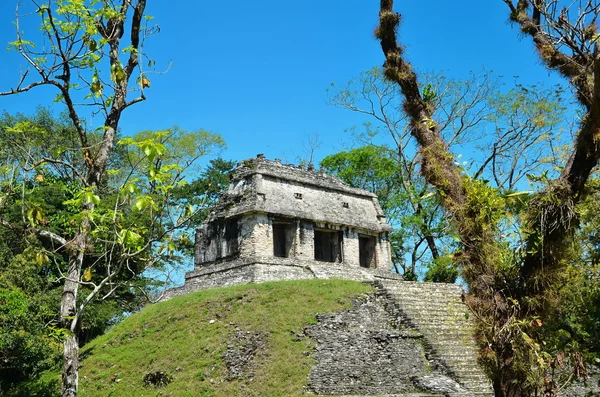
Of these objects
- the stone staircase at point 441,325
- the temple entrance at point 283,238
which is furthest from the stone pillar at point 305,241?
the stone staircase at point 441,325

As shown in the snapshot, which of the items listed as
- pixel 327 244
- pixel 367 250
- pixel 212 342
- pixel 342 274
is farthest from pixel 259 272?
pixel 367 250

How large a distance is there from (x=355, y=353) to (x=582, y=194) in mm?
8766

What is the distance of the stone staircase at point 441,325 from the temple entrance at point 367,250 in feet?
13.2

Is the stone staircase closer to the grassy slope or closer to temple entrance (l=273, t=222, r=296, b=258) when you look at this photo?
the grassy slope

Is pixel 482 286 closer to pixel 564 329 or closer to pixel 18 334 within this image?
pixel 564 329

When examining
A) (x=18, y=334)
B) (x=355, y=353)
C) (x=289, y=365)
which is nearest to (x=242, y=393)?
(x=289, y=365)

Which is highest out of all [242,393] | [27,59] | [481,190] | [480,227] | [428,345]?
[27,59]

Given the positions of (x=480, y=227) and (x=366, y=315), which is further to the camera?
(x=366, y=315)

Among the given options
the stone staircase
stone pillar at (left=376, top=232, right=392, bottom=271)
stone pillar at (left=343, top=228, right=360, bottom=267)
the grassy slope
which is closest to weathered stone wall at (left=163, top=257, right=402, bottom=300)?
stone pillar at (left=343, top=228, right=360, bottom=267)

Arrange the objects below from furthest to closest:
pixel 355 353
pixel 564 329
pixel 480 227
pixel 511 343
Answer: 1. pixel 355 353
2. pixel 564 329
3. pixel 480 227
4. pixel 511 343

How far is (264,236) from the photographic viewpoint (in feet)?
63.7

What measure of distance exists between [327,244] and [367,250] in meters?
1.57

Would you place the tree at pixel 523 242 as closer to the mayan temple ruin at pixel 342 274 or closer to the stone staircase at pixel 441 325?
the stone staircase at pixel 441 325

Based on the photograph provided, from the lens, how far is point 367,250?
22.5 metres
